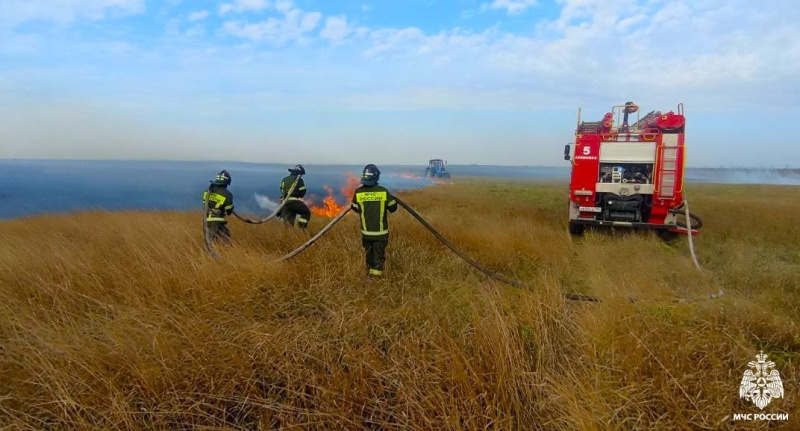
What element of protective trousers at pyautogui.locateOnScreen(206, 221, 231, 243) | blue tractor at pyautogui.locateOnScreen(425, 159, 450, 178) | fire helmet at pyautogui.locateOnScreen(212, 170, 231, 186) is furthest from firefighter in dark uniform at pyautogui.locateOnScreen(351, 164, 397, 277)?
blue tractor at pyautogui.locateOnScreen(425, 159, 450, 178)

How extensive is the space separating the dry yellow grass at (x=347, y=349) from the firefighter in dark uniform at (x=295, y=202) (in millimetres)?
3035

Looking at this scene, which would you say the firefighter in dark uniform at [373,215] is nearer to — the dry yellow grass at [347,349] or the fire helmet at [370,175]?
the fire helmet at [370,175]

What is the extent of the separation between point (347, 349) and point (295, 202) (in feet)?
17.9

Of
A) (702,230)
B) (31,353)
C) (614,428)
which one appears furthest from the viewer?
(702,230)

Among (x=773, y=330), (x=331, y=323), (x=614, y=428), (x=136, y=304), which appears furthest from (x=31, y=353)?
(x=773, y=330)

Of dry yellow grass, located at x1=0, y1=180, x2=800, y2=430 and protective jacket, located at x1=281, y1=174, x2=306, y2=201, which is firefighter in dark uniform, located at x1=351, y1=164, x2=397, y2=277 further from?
protective jacket, located at x1=281, y1=174, x2=306, y2=201

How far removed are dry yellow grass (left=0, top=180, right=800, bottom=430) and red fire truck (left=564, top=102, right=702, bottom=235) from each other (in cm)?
412

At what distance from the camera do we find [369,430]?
208 cm

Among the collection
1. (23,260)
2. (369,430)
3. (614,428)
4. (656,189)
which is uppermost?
(656,189)

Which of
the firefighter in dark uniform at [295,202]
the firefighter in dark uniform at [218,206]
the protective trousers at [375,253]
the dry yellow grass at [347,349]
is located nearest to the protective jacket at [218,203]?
the firefighter in dark uniform at [218,206]

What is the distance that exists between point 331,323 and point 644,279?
408 cm

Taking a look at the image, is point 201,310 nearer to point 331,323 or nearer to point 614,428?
point 331,323

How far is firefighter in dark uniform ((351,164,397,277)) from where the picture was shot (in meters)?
4.75

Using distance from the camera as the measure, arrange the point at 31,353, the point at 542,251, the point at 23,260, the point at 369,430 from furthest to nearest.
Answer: the point at 542,251, the point at 23,260, the point at 31,353, the point at 369,430
